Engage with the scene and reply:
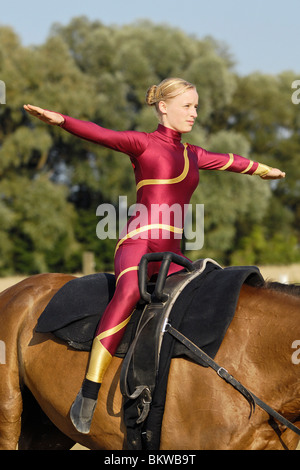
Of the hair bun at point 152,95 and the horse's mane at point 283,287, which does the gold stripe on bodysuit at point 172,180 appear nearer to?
the hair bun at point 152,95

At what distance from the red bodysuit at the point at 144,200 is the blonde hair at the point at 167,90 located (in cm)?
18

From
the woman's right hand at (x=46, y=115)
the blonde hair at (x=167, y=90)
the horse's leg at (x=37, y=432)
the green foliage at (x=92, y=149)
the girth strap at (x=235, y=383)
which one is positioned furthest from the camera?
the green foliage at (x=92, y=149)

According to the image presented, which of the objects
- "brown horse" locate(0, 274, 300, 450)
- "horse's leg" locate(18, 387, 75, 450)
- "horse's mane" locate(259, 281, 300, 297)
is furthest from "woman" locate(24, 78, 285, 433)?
"horse's leg" locate(18, 387, 75, 450)

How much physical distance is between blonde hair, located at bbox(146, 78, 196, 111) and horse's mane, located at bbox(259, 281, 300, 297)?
48.5 inches

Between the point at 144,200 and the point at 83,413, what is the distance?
1235mm

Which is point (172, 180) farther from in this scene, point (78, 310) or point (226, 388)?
point (226, 388)

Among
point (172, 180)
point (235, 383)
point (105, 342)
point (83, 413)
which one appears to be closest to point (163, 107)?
point (172, 180)

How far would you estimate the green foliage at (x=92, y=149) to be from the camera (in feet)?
76.3

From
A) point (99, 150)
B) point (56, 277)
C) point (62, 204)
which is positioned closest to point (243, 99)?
point (99, 150)

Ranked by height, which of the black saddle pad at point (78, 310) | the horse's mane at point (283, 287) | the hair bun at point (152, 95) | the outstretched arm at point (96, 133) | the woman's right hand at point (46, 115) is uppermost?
the hair bun at point (152, 95)

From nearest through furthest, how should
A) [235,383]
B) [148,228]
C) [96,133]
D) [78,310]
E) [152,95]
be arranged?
[235,383]
[96,133]
[148,228]
[78,310]
[152,95]

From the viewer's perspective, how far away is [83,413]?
10.4 ft

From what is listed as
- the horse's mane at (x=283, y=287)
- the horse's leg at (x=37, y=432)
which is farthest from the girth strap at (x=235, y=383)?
the horse's leg at (x=37, y=432)

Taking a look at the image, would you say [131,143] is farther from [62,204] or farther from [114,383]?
[62,204]
